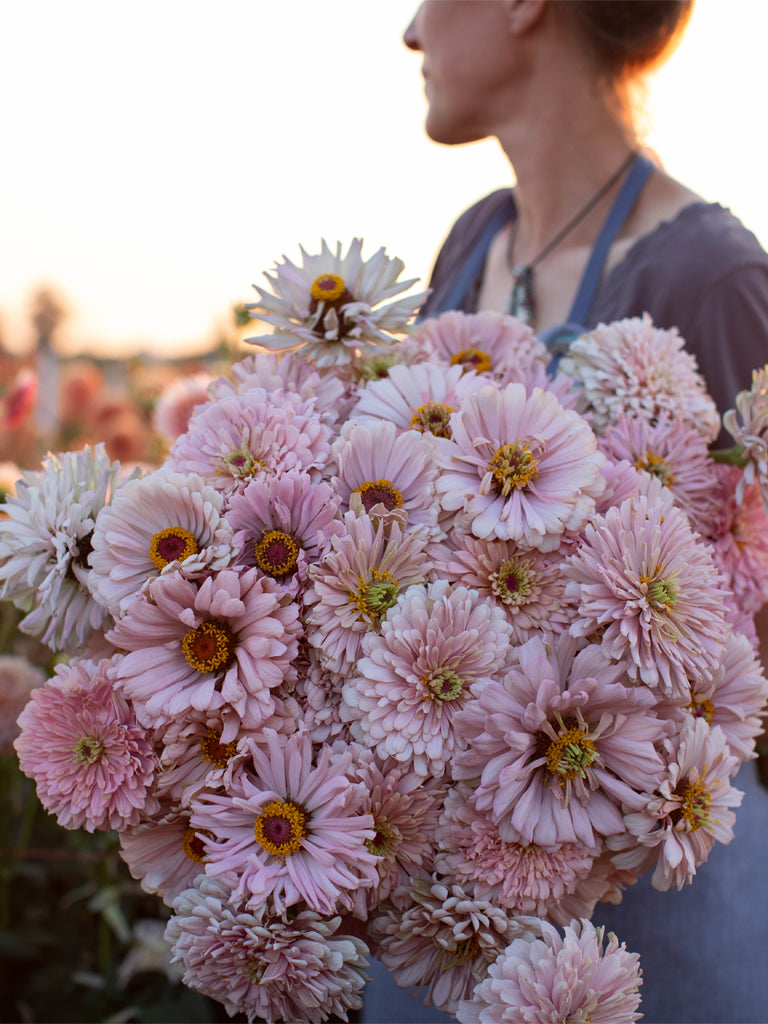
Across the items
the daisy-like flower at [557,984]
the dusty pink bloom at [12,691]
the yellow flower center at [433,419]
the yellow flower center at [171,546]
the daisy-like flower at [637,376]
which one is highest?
the daisy-like flower at [637,376]

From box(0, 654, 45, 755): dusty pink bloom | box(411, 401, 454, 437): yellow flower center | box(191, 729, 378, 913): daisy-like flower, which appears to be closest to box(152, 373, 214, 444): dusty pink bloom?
box(0, 654, 45, 755): dusty pink bloom

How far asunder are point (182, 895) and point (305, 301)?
402 millimetres

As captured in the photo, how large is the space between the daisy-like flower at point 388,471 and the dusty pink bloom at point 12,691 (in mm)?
779

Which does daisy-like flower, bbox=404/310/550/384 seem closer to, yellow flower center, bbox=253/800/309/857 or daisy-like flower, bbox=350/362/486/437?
daisy-like flower, bbox=350/362/486/437

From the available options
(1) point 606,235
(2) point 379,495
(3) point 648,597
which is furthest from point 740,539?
(1) point 606,235

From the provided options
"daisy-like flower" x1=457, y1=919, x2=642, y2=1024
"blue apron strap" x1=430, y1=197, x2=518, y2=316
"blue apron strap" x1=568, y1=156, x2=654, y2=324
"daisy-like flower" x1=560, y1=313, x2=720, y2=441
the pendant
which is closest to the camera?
"daisy-like flower" x1=457, y1=919, x2=642, y2=1024

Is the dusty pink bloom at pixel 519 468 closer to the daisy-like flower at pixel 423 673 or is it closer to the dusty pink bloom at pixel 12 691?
the daisy-like flower at pixel 423 673

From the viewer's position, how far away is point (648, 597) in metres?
0.46

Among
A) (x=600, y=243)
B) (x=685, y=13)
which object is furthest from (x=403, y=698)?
(x=685, y=13)

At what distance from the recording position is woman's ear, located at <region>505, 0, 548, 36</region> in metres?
1.06

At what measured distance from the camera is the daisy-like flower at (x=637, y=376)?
0.64 metres

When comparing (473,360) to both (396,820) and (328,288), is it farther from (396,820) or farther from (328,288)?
(396,820)

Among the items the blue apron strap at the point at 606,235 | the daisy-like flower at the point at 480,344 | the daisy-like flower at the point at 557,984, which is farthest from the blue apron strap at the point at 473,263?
the daisy-like flower at the point at 557,984

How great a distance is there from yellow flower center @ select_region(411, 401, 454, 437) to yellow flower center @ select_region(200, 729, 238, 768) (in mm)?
225
